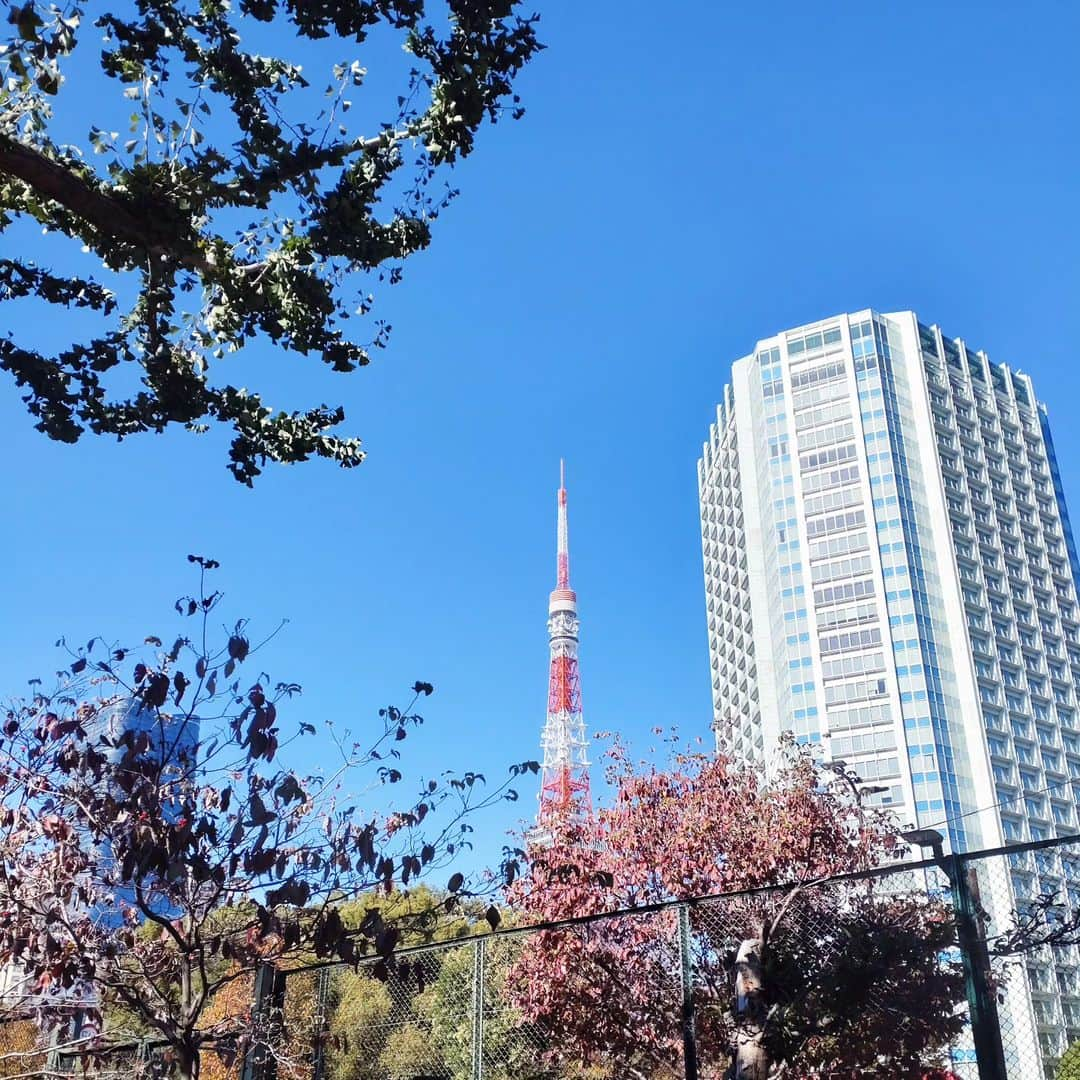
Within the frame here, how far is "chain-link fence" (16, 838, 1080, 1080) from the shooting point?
19.4 ft

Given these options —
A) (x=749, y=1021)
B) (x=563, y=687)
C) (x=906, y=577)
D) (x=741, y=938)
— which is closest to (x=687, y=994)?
(x=749, y=1021)

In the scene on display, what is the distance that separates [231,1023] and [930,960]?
14.6 ft

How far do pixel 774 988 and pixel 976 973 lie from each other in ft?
6.79

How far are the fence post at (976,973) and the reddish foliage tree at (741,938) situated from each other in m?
0.64

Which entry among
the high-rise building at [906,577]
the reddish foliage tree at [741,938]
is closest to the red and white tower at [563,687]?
the high-rise building at [906,577]

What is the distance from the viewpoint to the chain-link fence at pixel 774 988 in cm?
591

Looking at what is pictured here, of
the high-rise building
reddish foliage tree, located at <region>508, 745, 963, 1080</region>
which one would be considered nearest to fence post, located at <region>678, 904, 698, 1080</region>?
reddish foliage tree, located at <region>508, 745, 963, 1080</region>

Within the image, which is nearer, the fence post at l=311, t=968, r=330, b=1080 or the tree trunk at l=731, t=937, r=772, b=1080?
the tree trunk at l=731, t=937, r=772, b=1080

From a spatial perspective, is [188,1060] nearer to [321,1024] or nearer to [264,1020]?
[264,1020]

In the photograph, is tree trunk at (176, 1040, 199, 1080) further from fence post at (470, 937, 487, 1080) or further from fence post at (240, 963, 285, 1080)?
fence post at (470, 937, 487, 1080)

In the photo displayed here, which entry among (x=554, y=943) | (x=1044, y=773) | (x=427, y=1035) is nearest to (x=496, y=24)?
(x=554, y=943)

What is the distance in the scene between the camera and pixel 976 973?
17.2 feet

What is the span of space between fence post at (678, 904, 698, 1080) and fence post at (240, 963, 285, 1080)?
257 centimetres

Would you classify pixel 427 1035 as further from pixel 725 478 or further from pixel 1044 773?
pixel 725 478
